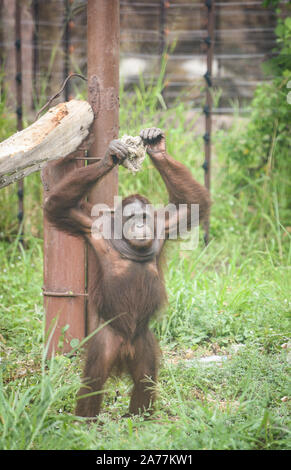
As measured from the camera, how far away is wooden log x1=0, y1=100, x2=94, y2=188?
2682 mm

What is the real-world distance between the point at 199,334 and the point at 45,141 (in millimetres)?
1734

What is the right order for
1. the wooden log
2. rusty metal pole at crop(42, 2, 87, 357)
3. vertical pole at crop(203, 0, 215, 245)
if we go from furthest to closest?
1. vertical pole at crop(203, 0, 215, 245)
2. rusty metal pole at crop(42, 2, 87, 357)
3. the wooden log

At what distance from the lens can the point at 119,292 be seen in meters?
2.57

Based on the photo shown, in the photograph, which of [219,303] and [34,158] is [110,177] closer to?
[34,158]

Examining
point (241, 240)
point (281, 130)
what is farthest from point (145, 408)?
point (281, 130)

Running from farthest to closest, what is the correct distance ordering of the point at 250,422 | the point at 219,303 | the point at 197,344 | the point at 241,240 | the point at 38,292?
the point at 241,240 < the point at 38,292 < the point at 219,303 < the point at 197,344 < the point at 250,422

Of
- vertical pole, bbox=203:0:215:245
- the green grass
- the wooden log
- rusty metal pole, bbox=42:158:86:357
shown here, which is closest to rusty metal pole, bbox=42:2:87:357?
rusty metal pole, bbox=42:158:86:357

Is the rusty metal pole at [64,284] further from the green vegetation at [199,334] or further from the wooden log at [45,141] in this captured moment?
the wooden log at [45,141]

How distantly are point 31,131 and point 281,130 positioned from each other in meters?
3.89

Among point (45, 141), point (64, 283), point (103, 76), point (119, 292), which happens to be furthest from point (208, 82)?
point (119, 292)

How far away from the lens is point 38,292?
4.62 metres

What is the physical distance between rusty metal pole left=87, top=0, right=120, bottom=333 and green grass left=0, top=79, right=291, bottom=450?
57 centimetres

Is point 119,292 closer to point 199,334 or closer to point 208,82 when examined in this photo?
point 199,334

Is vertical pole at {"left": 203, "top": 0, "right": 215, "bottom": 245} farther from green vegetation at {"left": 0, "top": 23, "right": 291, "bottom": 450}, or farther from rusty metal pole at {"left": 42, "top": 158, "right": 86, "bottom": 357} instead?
rusty metal pole at {"left": 42, "top": 158, "right": 86, "bottom": 357}
